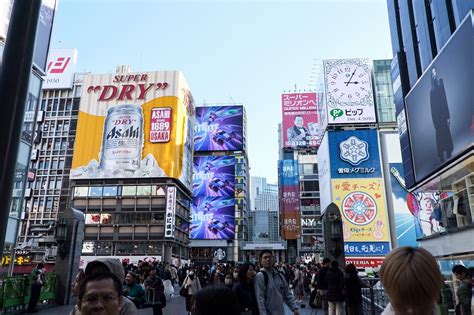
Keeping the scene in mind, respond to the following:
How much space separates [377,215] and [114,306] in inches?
1797

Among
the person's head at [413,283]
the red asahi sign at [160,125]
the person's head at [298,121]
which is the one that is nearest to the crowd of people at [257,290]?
the person's head at [413,283]

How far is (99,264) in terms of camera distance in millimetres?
3150

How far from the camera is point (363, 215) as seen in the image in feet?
146

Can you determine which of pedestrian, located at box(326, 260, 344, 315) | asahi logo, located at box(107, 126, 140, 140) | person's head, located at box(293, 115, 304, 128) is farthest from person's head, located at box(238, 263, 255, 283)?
person's head, located at box(293, 115, 304, 128)

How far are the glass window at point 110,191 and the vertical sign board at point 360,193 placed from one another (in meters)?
31.0

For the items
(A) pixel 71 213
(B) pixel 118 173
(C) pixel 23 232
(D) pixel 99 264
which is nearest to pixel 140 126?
(B) pixel 118 173

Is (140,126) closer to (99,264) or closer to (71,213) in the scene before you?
(71,213)

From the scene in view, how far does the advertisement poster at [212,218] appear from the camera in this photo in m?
73.0

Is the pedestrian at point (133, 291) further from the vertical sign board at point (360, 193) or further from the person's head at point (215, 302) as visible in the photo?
the vertical sign board at point (360, 193)

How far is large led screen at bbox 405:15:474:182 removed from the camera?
14.1 metres

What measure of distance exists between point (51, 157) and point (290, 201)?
44306mm

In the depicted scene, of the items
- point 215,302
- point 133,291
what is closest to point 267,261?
point 133,291

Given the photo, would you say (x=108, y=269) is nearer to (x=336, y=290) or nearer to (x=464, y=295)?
(x=336, y=290)

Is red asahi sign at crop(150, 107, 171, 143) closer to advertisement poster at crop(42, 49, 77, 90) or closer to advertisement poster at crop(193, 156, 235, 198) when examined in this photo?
advertisement poster at crop(42, 49, 77, 90)
